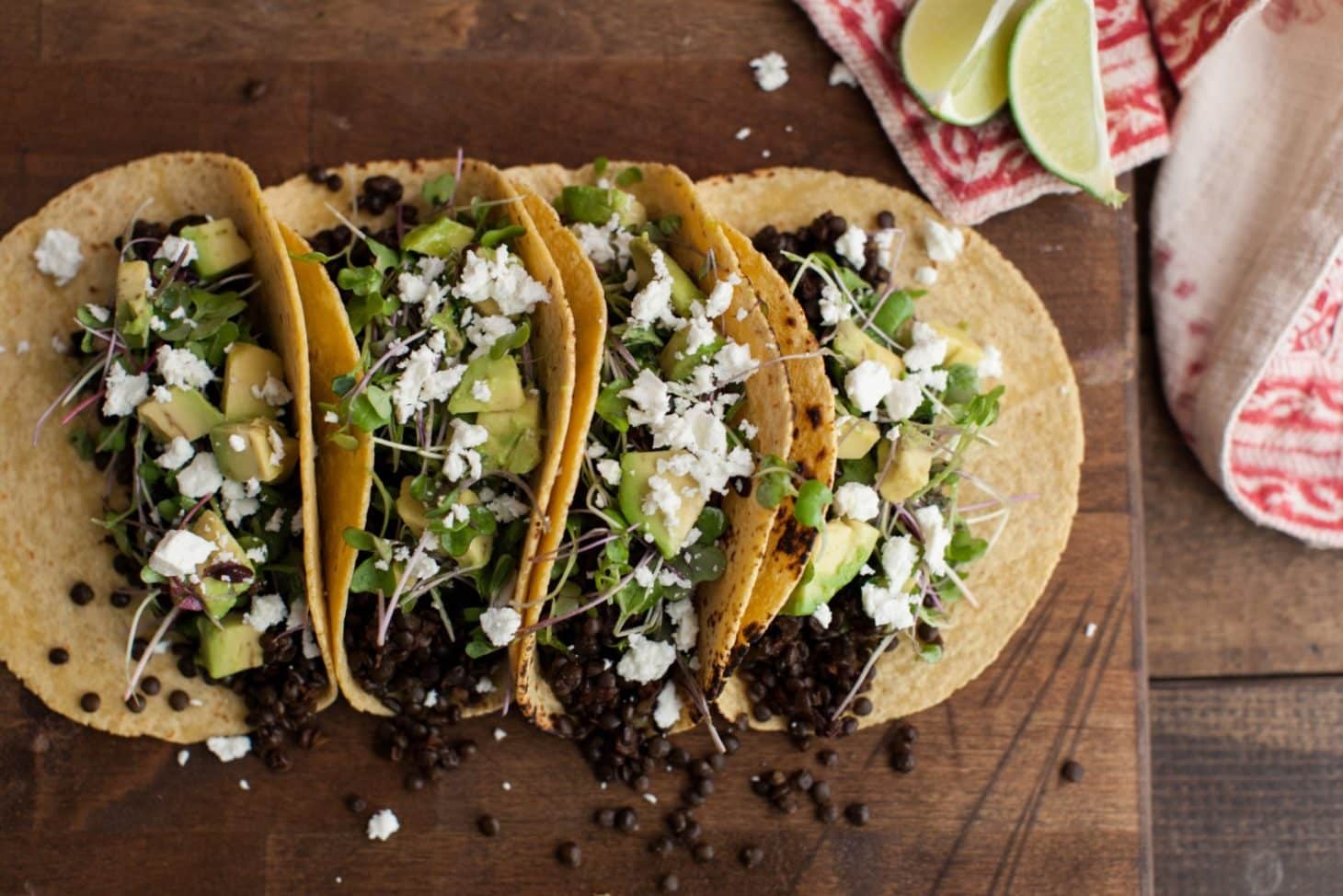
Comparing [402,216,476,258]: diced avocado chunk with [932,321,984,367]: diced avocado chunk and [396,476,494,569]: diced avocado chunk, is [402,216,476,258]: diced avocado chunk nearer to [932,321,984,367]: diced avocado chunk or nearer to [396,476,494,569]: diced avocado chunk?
[396,476,494,569]: diced avocado chunk

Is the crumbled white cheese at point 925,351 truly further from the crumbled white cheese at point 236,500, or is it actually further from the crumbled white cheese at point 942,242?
the crumbled white cheese at point 236,500

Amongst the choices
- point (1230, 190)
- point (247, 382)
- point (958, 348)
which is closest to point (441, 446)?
point (247, 382)

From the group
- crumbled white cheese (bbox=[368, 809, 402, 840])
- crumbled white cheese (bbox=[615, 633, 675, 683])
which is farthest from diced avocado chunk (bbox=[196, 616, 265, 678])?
crumbled white cheese (bbox=[615, 633, 675, 683])

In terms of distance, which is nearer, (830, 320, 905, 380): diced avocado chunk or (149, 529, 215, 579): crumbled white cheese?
(149, 529, 215, 579): crumbled white cheese

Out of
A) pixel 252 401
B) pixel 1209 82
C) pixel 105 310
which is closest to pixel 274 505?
pixel 252 401

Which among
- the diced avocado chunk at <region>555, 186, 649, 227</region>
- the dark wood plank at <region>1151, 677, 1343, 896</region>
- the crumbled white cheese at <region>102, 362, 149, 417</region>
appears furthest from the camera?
the dark wood plank at <region>1151, 677, 1343, 896</region>

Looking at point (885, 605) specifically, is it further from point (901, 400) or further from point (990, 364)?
point (990, 364)

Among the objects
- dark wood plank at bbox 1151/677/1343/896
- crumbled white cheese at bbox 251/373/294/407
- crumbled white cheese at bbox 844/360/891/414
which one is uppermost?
crumbled white cheese at bbox 844/360/891/414
